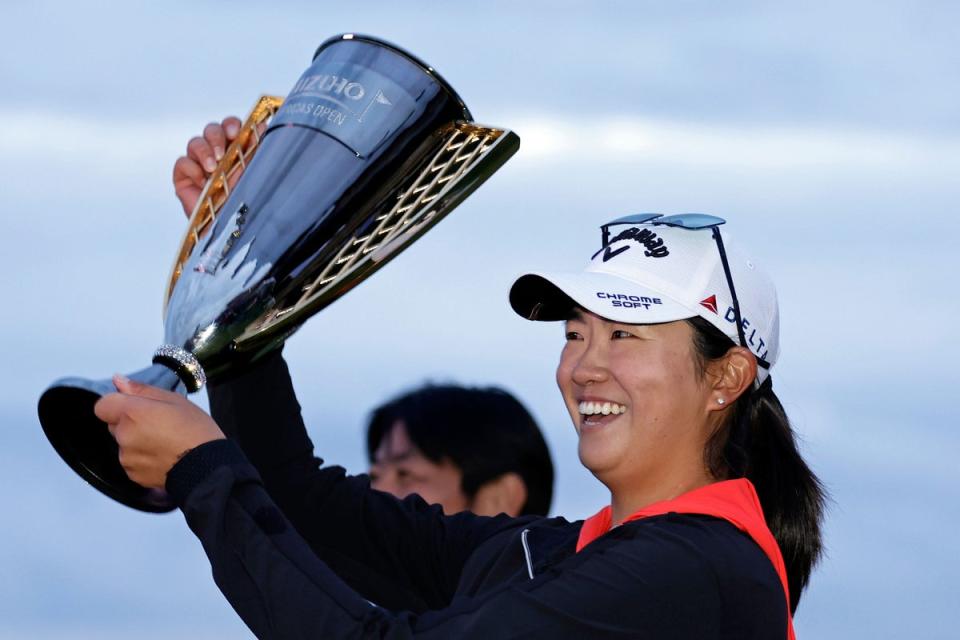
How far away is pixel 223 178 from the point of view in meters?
2.81

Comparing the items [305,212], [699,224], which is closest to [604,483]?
[699,224]

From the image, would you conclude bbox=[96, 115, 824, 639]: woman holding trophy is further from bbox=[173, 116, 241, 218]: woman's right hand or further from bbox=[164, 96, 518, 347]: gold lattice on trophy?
bbox=[164, 96, 518, 347]: gold lattice on trophy

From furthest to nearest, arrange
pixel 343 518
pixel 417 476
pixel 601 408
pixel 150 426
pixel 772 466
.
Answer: pixel 417 476 → pixel 343 518 → pixel 772 466 → pixel 601 408 → pixel 150 426

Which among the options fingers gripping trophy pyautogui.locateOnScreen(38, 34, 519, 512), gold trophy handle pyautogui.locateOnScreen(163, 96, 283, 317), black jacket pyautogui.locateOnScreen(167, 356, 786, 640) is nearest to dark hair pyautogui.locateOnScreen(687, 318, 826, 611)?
black jacket pyautogui.locateOnScreen(167, 356, 786, 640)

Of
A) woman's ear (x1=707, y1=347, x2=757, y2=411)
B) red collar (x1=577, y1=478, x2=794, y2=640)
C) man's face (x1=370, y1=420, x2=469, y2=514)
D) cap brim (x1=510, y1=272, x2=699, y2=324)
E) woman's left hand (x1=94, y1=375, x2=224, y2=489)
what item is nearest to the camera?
woman's left hand (x1=94, y1=375, x2=224, y2=489)

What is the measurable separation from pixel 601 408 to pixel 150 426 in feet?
2.57

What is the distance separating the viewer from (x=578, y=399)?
2734 mm

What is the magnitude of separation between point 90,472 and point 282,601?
368 mm

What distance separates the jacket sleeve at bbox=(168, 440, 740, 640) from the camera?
2.28 metres

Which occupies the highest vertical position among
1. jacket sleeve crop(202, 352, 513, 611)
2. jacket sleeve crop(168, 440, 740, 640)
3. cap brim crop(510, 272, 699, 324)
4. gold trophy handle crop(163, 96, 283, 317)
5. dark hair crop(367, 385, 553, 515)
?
gold trophy handle crop(163, 96, 283, 317)

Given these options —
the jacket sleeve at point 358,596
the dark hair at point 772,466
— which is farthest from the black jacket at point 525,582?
the dark hair at point 772,466

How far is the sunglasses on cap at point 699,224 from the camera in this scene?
275 centimetres

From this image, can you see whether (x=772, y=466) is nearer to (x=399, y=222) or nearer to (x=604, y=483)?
(x=604, y=483)

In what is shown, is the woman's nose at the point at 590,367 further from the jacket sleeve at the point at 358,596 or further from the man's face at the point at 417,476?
the man's face at the point at 417,476
